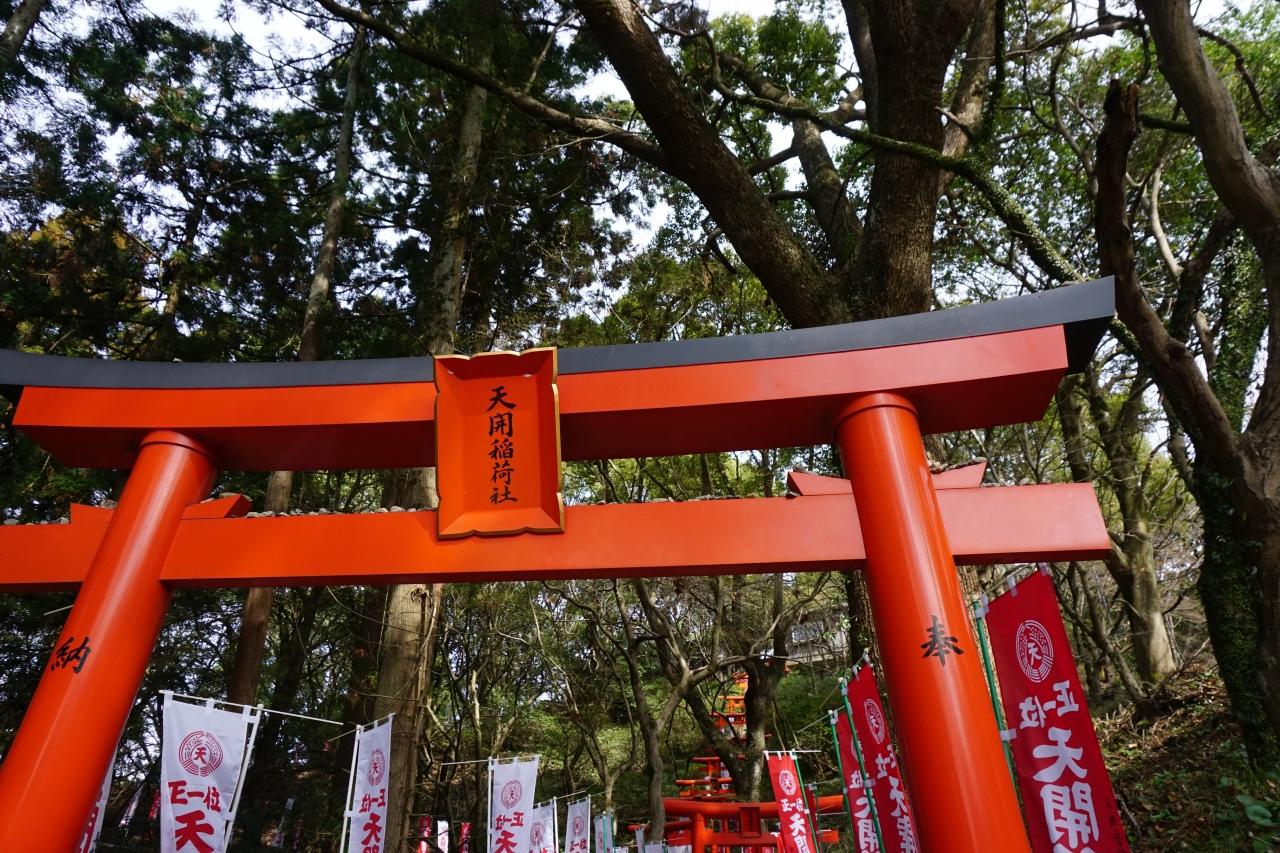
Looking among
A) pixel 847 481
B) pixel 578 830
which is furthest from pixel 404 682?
pixel 578 830

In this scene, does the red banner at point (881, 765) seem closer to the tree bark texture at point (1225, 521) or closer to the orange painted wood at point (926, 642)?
the orange painted wood at point (926, 642)

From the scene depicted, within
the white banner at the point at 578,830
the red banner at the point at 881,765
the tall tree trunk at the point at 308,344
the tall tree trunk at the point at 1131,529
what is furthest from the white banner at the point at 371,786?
the tall tree trunk at the point at 1131,529

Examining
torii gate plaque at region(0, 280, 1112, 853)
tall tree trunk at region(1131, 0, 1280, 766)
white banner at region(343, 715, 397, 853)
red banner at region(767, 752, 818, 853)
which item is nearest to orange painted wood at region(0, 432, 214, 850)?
torii gate plaque at region(0, 280, 1112, 853)

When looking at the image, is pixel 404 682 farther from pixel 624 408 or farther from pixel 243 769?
pixel 624 408

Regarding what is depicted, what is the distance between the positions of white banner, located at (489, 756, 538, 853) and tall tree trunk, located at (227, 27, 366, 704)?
2711 millimetres

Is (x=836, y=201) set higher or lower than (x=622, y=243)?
lower

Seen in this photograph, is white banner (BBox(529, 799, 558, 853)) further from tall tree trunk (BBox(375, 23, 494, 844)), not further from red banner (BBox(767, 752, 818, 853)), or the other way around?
red banner (BBox(767, 752, 818, 853))

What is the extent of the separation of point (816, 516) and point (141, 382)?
3.49m

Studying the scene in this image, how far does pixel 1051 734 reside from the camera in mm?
2711

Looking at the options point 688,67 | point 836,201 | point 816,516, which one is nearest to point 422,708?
point 816,516

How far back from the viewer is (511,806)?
24.1 ft

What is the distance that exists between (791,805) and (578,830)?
2.85m

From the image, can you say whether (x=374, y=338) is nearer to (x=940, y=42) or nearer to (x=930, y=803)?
(x=940, y=42)

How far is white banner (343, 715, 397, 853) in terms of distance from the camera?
17.3 feet
